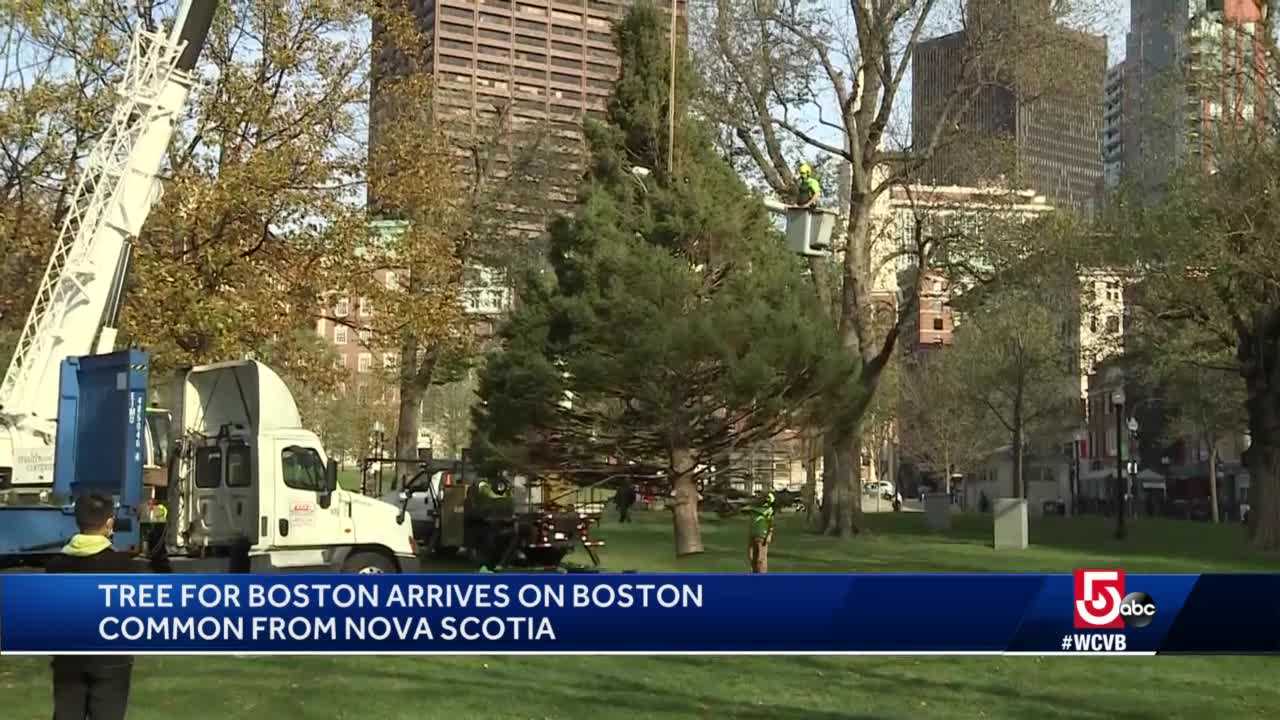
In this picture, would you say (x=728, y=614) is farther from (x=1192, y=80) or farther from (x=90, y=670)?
(x=1192, y=80)

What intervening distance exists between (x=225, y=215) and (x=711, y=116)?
49.8 ft

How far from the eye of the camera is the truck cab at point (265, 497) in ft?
62.1

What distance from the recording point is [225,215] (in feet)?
77.8

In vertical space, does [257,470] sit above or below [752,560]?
above

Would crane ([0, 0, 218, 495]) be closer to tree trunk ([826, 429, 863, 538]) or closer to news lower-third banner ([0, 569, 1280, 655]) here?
news lower-third banner ([0, 569, 1280, 655])

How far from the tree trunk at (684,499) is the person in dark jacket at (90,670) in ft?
67.1

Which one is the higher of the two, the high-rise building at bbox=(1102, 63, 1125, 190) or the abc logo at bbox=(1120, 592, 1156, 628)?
the high-rise building at bbox=(1102, 63, 1125, 190)

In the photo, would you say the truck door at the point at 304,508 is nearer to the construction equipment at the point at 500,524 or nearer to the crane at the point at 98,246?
the crane at the point at 98,246

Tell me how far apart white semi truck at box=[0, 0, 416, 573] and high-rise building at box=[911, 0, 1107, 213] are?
71.5ft

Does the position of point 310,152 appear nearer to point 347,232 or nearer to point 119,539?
point 347,232

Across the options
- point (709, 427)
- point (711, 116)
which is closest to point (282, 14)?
point (709, 427)

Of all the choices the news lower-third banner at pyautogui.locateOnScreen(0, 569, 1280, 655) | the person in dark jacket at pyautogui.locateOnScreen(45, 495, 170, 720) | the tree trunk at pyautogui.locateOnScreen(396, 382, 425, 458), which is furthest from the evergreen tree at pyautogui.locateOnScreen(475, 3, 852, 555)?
the person in dark jacket at pyautogui.locateOnScreen(45, 495, 170, 720)

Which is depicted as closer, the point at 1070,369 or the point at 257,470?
the point at 257,470

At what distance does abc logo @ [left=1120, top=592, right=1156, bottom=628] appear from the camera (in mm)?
8188
